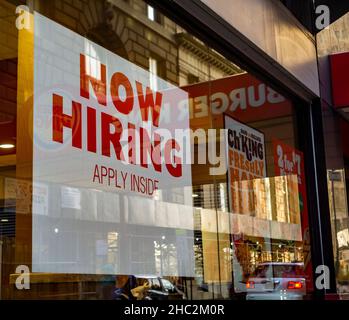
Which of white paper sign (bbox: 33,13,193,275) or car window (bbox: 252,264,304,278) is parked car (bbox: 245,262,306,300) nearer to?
car window (bbox: 252,264,304,278)

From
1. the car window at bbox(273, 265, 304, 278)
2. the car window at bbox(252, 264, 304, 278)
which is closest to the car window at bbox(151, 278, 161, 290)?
the car window at bbox(252, 264, 304, 278)

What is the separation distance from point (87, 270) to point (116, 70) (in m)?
1.61

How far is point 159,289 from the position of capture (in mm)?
4410

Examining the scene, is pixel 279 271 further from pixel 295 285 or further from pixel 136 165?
pixel 136 165

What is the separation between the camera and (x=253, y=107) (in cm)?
658

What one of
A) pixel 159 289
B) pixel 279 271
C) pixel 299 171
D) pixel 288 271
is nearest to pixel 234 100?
pixel 299 171

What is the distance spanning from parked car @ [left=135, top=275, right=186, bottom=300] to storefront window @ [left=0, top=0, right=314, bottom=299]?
2 cm

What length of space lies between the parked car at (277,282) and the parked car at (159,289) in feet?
4.06

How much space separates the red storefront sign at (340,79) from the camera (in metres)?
7.61

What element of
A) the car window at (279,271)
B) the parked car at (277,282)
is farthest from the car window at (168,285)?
the car window at (279,271)

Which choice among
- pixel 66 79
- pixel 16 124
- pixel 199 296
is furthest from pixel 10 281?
pixel 199 296

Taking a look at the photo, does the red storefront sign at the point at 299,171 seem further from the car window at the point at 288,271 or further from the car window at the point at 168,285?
the car window at the point at 168,285

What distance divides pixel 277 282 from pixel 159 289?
2277mm
